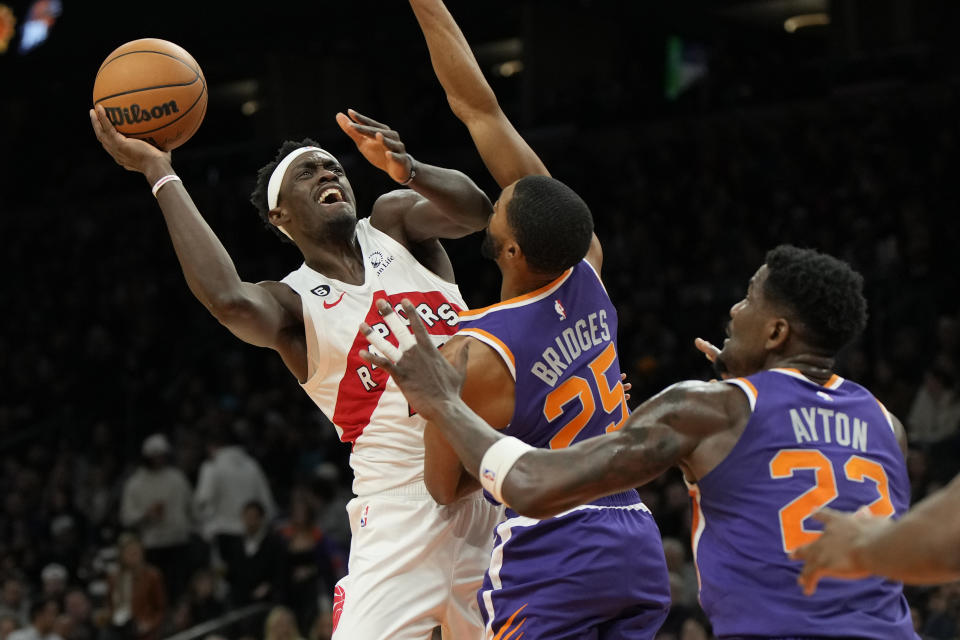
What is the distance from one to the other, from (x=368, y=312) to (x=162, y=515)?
26.9 feet

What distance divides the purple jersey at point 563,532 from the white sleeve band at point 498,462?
1.48 feet

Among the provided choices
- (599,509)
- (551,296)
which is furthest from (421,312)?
(599,509)

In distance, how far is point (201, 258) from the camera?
4195 millimetres

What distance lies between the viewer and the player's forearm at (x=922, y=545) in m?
2.47

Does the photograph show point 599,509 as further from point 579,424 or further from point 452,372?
point 452,372

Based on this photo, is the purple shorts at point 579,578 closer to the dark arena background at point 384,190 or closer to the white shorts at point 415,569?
the white shorts at point 415,569

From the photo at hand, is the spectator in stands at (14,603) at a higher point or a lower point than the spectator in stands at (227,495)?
lower

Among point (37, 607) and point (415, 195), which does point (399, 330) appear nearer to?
point (415, 195)

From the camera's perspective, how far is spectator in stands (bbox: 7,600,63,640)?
10.7 meters

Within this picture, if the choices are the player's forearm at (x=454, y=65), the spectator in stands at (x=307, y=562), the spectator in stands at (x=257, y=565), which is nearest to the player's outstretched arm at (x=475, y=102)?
the player's forearm at (x=454, y=65)

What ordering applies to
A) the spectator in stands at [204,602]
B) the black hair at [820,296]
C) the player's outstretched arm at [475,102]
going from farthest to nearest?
the spectator in stands at [204,602] < the player's outstretched arm at [475,102] < the black hair at [820,296]

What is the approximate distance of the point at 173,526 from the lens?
12.1m

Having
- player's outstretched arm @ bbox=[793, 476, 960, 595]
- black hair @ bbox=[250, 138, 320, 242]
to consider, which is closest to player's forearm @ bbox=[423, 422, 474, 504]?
player's outstretched arm @ bbox=[793, 476, 960, 595]

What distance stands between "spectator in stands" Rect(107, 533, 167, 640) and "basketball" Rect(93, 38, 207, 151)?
6.95m
